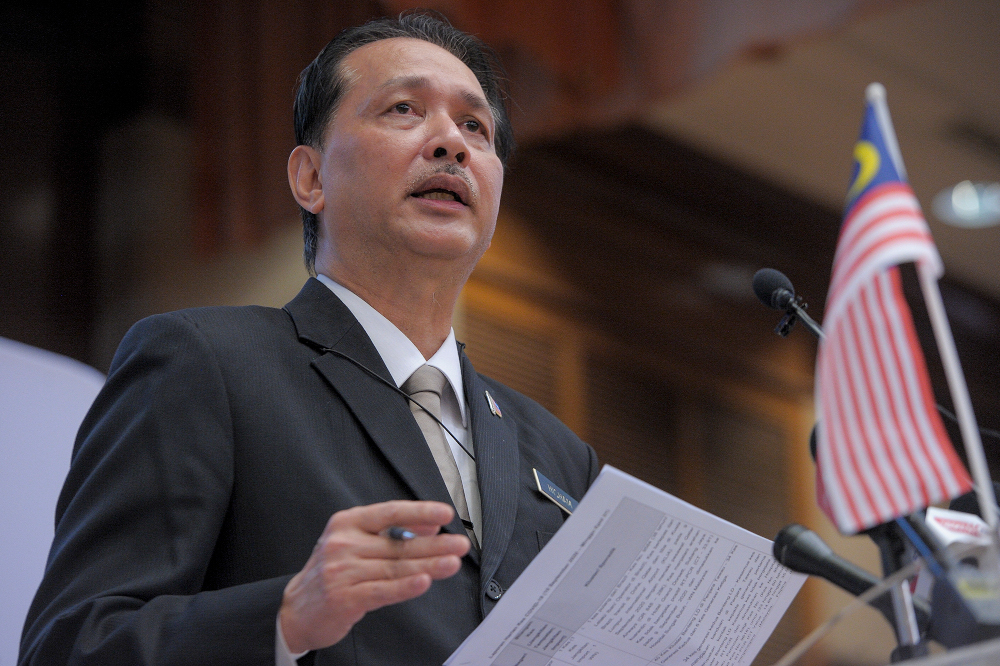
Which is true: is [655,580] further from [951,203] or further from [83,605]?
[951,203]

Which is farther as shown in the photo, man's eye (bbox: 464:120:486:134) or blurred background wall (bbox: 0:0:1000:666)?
blurred background wall (bbox: 0:0:1000:666)

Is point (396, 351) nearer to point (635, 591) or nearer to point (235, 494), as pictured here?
point (235, 494)

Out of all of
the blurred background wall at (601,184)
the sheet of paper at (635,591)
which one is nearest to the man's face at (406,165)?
the sheet of paper at (635,591)

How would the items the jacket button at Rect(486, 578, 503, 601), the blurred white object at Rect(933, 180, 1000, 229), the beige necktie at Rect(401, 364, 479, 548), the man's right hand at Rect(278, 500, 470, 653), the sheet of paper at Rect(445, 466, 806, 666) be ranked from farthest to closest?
the blurred white object at Rect(933, 180, 1000, 229)
the beige necktie at Rect(401, 364, 479, 548)
the jacket button at Rect(486, 578, 503, 601)
the sheet of paper at Rect(445, 466, 806, 666)
the man's right hand at Rect(278, 500, 470, 653)

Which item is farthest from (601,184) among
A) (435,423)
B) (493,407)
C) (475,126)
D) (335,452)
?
(335,452)

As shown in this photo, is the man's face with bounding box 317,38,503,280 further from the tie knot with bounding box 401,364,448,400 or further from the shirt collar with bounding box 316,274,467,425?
the tie knot with bounding box 401,364,448,400

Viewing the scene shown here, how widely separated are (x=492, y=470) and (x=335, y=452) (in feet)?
0.72

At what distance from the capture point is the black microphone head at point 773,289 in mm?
1313

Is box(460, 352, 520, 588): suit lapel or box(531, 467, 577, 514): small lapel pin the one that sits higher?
box(460, 352, 520, 588): suit lapel

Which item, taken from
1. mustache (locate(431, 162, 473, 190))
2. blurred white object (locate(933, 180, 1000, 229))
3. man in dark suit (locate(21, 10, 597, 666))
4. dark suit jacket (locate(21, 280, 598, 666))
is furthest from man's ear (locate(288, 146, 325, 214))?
blurred white object (locate(933, 180, 1000, 229))

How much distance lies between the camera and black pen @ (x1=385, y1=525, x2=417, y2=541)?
926 mm

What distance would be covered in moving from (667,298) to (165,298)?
7.98ft

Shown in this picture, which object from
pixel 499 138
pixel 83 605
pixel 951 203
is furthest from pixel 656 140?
pixel 83 605

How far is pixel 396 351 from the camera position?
4.97 ft
